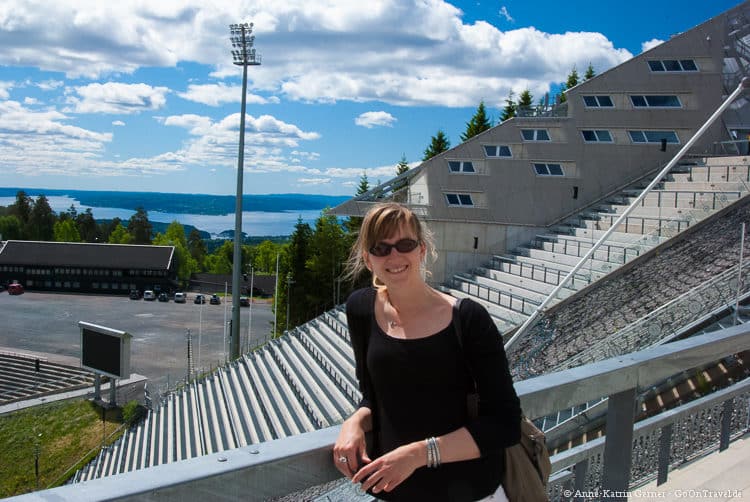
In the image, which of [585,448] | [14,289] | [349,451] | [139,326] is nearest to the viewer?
[349,451]

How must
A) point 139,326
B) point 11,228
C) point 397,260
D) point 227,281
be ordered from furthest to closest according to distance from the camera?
point 11,228, point 227,281, point 139,326, point 397,260

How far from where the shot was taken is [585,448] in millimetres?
3025

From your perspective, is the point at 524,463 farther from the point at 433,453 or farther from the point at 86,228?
the point at 86,228

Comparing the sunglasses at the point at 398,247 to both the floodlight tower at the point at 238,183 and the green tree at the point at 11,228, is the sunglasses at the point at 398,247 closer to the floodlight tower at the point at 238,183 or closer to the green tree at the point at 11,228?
the floodlight tower at the point at 238,183

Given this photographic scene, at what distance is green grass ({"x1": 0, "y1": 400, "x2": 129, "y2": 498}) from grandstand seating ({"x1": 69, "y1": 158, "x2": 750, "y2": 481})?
2026 mm

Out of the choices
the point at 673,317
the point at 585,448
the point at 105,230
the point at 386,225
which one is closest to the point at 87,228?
the point at 105,230

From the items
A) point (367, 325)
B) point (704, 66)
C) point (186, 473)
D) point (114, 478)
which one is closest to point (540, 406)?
point (367, 325)

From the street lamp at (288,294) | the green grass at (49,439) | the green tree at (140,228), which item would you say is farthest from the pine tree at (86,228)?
the green grass at (49,439)

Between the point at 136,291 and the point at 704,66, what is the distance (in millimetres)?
59704

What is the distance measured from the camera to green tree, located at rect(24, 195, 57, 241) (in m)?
112

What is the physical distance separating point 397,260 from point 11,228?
125593mm

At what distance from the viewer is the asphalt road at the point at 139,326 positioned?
38656mm

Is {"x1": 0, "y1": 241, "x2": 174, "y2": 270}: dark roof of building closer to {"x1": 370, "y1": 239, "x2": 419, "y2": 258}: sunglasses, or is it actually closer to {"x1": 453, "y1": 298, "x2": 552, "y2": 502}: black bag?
{"x1": 370, "y1": 239, "x2": 419, "y2": 258}: sunglasses

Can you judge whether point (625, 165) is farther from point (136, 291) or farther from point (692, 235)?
point (136, 291)
